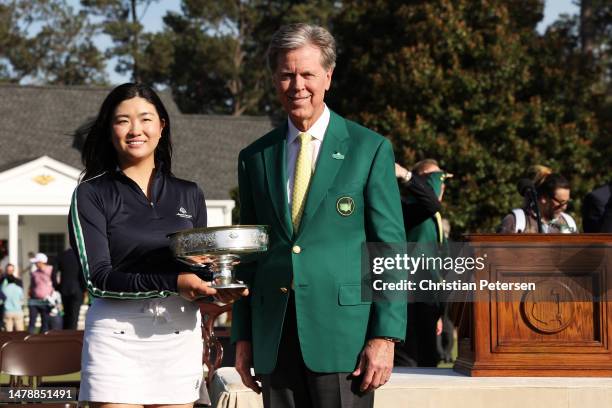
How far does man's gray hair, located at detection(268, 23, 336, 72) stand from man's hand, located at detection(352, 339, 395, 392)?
1.03 meters

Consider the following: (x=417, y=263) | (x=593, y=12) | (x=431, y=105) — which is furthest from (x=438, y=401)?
(x=593, y=12)

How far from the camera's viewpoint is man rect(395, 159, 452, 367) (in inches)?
324

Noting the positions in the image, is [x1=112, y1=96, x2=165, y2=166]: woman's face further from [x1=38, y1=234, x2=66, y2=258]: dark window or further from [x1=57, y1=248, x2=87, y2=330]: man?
[x1=38, y1=234, x2=66, y2=258]: dark window

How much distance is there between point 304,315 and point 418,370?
12.8ft

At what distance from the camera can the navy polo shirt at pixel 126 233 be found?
4047 mm

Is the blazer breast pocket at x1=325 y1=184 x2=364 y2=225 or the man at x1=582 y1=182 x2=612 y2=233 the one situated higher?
the man at x1=582 y1=182 x2=612 y2=233

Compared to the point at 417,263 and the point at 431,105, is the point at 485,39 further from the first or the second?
the point at 417,263

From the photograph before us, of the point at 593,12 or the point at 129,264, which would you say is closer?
the point at 129,264

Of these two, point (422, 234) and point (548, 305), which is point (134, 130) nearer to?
point (548, 305)

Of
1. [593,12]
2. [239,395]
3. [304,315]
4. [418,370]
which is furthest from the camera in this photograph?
[593,12]

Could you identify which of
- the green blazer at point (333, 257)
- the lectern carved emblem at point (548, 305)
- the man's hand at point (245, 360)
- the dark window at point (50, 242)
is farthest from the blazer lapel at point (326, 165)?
the dark window at point (50, 242)

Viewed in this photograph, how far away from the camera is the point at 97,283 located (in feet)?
13.3

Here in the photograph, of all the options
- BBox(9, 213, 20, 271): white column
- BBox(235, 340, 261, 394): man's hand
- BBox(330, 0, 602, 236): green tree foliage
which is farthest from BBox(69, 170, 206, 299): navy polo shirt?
BBox(9, 213, 20, 271): white column

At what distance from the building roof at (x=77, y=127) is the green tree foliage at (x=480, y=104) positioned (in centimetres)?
918
